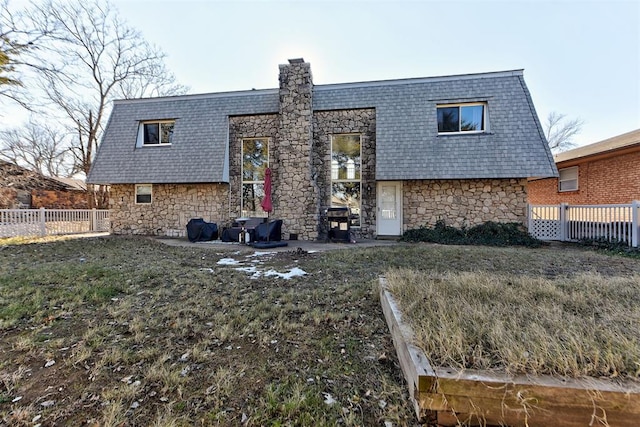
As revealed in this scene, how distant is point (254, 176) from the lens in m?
10.5

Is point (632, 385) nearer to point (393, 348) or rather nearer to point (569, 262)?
point (393, 348)

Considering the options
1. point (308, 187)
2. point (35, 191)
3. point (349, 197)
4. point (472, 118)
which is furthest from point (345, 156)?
point (35, 191)

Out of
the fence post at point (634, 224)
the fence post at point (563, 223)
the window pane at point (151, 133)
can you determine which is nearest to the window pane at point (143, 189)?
the window pane at point (151, 133)

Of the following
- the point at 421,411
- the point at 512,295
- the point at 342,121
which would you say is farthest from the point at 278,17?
the point at 421,411

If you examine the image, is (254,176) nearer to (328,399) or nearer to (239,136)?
(239,136)

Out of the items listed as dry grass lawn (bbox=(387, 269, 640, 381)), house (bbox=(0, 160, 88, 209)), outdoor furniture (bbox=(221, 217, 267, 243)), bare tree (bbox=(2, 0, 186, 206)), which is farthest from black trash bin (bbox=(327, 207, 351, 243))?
house (bbox=(0, 160, 88, 209))

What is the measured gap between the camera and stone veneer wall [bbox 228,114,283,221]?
10.4 metres

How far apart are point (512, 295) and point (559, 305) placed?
1.21 ft

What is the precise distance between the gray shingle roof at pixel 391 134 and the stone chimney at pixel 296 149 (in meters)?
0.72

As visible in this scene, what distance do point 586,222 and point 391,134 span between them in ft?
20.4

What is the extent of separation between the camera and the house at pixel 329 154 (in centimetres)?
895

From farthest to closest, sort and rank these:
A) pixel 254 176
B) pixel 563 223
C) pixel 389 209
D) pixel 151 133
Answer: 1. pixel 151 133
2. pixel 254 176
3. pixel 389 209
4. pixel 563 223

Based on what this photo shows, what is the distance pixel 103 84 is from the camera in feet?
57.9

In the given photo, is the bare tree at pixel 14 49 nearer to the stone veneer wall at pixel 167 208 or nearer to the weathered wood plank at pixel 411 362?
the stone veneer wall at pixel 167 208
